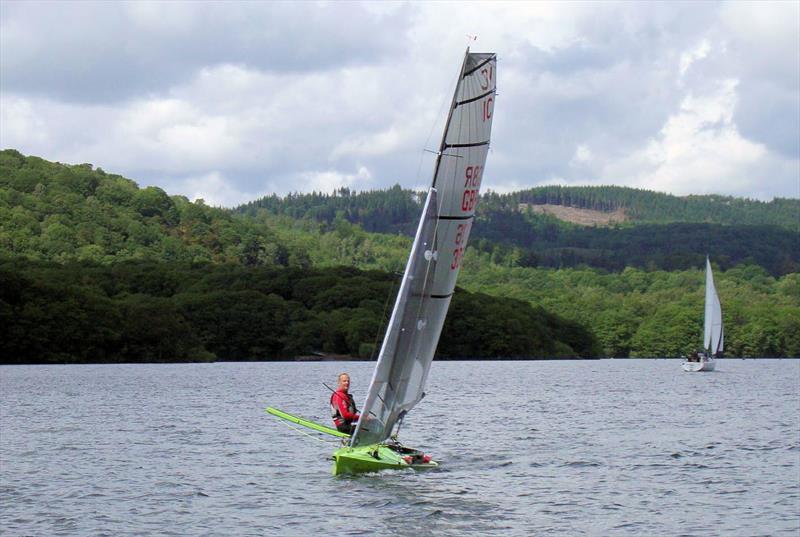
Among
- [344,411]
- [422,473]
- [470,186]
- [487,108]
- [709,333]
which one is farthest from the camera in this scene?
[709,333]

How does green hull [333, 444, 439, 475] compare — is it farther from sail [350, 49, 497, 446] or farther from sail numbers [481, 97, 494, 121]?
sail numbers [481, 97, 494, 121]

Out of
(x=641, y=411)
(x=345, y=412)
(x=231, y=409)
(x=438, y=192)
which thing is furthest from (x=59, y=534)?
(x=641, y=411)

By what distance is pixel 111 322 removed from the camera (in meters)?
137

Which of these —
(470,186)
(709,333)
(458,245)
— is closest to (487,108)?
(470,186)

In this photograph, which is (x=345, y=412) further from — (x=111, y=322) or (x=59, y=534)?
(x=111, y=322)

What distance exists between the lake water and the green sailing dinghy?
100 cm

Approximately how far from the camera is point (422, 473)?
118 feet

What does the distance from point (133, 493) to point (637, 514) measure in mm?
13237

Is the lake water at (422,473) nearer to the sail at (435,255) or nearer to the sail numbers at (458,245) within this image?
the sail at (435,255)

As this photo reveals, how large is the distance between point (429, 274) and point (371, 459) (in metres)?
5.13

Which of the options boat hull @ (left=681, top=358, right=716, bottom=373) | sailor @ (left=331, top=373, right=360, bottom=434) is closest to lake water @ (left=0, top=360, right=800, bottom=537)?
sailor @ (left=331, top=373, right=360, bottom=434)

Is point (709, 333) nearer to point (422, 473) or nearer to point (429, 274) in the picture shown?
point (422, 473)

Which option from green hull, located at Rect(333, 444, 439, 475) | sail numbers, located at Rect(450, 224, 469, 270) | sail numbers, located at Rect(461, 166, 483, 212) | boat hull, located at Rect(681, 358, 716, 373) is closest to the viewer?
sail numbers, located at Rect(461, 166, 483, 212)

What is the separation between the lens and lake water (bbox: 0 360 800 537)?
95.1ft
